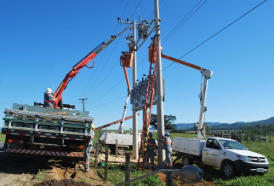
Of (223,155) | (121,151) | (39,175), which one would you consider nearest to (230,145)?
(223,155)

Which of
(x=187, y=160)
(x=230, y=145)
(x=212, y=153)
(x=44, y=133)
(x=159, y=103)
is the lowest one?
(x=187, y=160)

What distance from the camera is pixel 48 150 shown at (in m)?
10.8

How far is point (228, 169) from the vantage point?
1181cm

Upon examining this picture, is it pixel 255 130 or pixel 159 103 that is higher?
pixel 159 103

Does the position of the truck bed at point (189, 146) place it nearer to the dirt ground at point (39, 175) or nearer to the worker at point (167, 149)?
the worker at point (167, 149)

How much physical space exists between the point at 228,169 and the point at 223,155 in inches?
26.6

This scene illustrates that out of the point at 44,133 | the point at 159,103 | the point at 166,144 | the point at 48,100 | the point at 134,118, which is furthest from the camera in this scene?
the point at 134,118

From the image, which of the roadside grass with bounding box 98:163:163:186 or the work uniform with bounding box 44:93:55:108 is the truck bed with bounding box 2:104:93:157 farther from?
the work uniform with bounding box 44:93:55:108

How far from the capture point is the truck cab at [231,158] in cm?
1131

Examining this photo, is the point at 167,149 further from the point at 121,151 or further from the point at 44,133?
the point at 121,151

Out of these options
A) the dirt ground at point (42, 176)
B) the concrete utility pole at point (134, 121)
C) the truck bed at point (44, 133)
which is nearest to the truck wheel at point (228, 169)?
the dirt ground at point (42, 176)

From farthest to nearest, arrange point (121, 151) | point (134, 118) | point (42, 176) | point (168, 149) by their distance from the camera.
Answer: point (121, 151)
point (134, 118)
point (168, 149)
point (42, 176)

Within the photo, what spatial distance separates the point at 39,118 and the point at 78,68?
583cm

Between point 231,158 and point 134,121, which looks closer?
point 231,158
